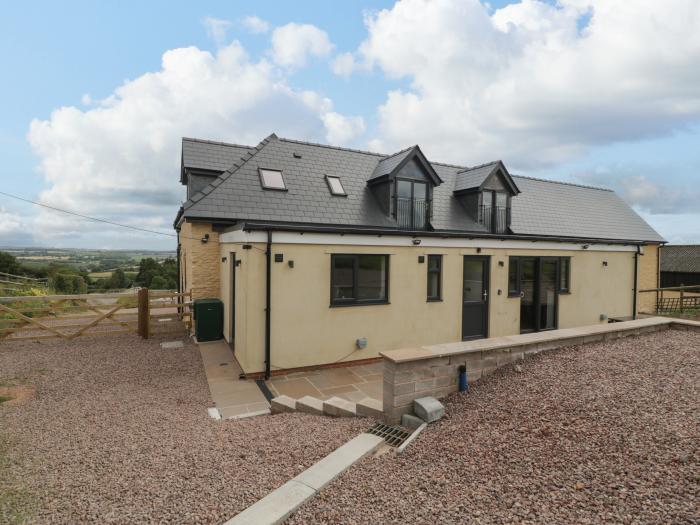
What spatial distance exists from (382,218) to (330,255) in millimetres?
4696

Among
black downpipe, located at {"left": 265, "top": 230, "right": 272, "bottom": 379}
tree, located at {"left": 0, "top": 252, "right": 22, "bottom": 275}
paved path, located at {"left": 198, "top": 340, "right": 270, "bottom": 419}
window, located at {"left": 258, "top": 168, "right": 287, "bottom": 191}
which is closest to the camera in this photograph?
paved path, located at {"left": 198, "top": 340, "right": 270, "bottom": 419}

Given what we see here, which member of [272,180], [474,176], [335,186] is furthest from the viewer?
[474,176]

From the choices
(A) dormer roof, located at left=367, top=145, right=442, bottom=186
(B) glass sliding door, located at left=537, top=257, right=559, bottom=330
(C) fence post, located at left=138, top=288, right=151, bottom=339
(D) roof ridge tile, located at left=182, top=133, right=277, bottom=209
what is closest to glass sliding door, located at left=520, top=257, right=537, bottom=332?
(B) glass sliding door, located at left=537, top=257, right=559, bottom=330

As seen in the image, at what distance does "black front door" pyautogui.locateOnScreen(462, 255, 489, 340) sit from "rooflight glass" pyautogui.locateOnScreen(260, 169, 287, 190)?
6385 millimetres

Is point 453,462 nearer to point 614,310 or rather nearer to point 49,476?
point 49,476

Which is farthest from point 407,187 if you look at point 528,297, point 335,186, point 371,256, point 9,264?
point 9,264

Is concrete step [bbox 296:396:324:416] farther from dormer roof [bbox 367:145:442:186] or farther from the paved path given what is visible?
dormer roof [bbox 367:145:442:186]

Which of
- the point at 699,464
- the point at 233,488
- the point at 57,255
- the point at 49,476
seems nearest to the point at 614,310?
the point at 699,464

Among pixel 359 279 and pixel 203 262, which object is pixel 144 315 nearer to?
pixel 203 262

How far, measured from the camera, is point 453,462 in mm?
3848

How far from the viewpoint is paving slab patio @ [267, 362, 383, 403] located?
24.1ft

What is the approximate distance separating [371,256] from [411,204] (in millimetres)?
4854

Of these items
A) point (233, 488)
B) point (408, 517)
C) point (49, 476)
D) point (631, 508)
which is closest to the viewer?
point (631, 508)

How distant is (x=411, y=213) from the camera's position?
13.5 meters
